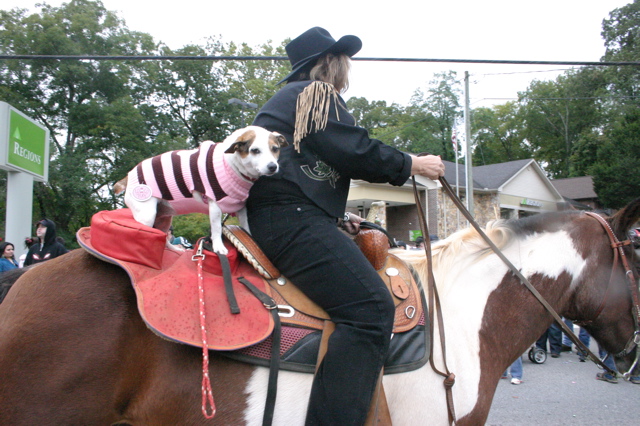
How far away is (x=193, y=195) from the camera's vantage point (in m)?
2.59

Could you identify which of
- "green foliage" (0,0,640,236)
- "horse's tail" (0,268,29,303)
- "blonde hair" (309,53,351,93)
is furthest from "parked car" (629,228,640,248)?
"green foliage" (0,0,640,236)

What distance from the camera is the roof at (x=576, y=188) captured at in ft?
116

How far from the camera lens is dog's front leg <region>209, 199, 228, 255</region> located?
2.18 meters

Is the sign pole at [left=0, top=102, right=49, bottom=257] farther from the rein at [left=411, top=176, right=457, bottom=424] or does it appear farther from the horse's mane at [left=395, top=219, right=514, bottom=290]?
the rein at [left=411, top=176, right=457, bottom=424]

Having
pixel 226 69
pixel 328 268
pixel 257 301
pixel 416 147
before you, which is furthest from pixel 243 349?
pixel 416 147

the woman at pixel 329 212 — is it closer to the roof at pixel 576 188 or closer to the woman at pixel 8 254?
the woman at pixel 8 254

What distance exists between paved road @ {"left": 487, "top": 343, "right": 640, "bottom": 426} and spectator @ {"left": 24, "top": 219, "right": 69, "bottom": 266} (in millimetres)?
5652

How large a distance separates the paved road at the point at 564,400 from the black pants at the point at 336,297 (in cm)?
397

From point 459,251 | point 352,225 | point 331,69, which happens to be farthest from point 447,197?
point 331,69

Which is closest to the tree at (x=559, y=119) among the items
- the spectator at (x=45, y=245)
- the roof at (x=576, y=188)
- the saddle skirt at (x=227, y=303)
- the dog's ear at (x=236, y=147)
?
the roof at (x=576, y=188)

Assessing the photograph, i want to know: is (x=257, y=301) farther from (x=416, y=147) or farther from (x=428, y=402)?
(x=416, y=147)

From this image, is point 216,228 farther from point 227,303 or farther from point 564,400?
point 564,400

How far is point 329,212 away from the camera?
2074mm

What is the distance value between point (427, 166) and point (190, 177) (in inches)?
52.0
